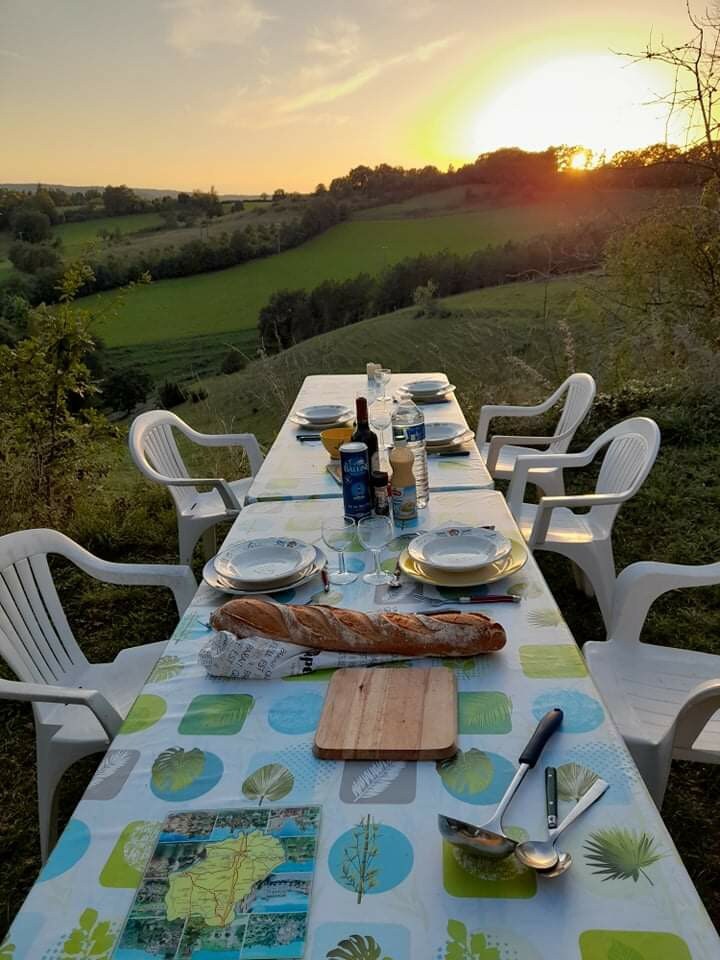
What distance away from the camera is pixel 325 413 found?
2.99m

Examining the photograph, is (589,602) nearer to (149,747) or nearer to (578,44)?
(149,747)

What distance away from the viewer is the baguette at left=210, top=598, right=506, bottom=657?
1198 mm

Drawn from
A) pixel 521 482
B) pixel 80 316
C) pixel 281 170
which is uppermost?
pixel 281 170

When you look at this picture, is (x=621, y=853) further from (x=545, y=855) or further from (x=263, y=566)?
(x=263, y=566)

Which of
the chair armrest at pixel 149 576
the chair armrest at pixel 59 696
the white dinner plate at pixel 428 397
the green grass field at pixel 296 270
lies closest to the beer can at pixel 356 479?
the chair armrest at pixel 149 576

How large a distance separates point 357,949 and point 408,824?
Answer: 0.17 meters

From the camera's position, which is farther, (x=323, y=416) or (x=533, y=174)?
(x=533, y=174)

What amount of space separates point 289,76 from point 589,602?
5513mm

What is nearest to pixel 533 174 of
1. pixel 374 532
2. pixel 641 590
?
pixel 641 590

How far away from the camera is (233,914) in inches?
29.1

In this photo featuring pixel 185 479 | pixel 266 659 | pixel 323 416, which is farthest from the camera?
pixel 323 416

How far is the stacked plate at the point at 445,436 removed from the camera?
250 centimetres

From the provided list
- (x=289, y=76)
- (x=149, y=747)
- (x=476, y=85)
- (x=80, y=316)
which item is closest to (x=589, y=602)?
(x=149, y=747)

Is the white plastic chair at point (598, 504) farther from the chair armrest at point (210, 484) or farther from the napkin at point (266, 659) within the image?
the napkin at point (266, 659)
